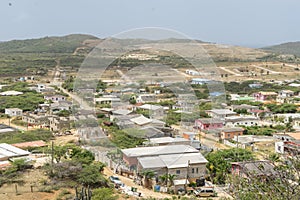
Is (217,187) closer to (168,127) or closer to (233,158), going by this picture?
(233,158)

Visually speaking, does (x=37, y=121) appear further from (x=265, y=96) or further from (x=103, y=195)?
(x=265, y=96)

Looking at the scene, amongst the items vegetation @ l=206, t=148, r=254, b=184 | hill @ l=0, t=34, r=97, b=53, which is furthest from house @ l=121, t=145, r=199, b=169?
hill @ l=0, t=34, r=97, b=53

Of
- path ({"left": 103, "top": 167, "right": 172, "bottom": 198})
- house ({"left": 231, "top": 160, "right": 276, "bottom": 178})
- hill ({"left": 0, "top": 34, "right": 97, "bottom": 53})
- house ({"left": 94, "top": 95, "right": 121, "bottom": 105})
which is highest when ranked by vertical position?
hill ({"left": 0, "top": 34, "right": 97, "bottom": 53})

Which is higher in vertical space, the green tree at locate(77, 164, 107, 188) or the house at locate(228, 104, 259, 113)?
the green tree at locate(77, 164, 107, 188)

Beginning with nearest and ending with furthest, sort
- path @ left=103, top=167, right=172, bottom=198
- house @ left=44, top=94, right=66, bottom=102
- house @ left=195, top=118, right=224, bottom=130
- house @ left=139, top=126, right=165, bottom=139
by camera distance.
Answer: path @ left=103, top=167, right=172, bottom=198
house @ left=139, top=126, right=165, bottom=139
house @ left=195, top=118, right=224, bottom=130
house @ left=44, top=94, right=66, bottom=102

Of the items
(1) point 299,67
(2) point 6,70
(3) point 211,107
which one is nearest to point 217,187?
(3) point 211,107

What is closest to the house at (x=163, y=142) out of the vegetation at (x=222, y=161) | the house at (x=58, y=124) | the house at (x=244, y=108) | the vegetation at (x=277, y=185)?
the vegetation at (x=222, y=161)

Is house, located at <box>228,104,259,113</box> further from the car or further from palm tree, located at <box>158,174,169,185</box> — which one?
the car

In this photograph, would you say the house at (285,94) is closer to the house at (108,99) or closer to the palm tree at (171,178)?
the house at (108,99)
